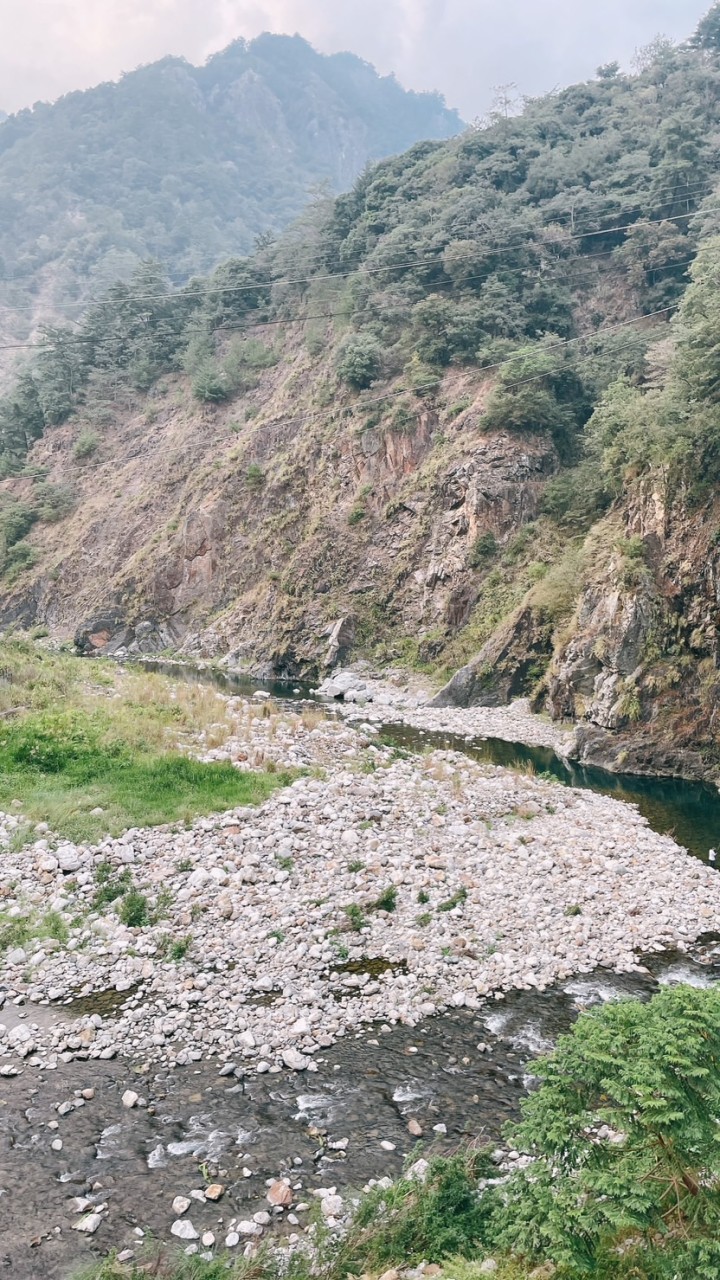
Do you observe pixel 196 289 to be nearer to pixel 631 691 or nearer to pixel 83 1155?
→ pixel 631 691

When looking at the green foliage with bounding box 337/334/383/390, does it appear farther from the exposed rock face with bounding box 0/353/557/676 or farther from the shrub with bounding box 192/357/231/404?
the shrub with bounding box 192/357/231/404

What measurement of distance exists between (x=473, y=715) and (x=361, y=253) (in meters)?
38.5

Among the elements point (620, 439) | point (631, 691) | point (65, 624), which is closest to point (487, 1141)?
point (631, 691)

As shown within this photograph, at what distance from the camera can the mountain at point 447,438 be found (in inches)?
914

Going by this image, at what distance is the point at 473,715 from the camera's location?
90.9 feet

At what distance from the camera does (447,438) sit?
38312 mm

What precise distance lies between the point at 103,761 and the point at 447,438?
28.4 metres

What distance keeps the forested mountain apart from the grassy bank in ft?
280

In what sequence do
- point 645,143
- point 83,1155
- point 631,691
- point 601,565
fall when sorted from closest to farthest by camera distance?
1. point 83,1155
2. point 631,691
3. point 601,565
4. point 645,143

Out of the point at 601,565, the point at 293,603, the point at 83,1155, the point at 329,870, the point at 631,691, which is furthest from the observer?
the point at 293,603

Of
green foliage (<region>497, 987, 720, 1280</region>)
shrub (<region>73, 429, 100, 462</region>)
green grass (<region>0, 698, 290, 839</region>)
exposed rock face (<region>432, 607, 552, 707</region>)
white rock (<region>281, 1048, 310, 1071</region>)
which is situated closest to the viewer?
green foliage (<region>497, 987, 720, 1280</region>)

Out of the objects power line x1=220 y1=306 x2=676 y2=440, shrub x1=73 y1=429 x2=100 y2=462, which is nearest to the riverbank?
power line x1=220 y1=306 x2=676 y2=440

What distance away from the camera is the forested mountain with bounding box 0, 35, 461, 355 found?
373 feet

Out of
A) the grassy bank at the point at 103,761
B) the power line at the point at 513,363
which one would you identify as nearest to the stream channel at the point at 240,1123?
the grassy bank at the point at 103,761
